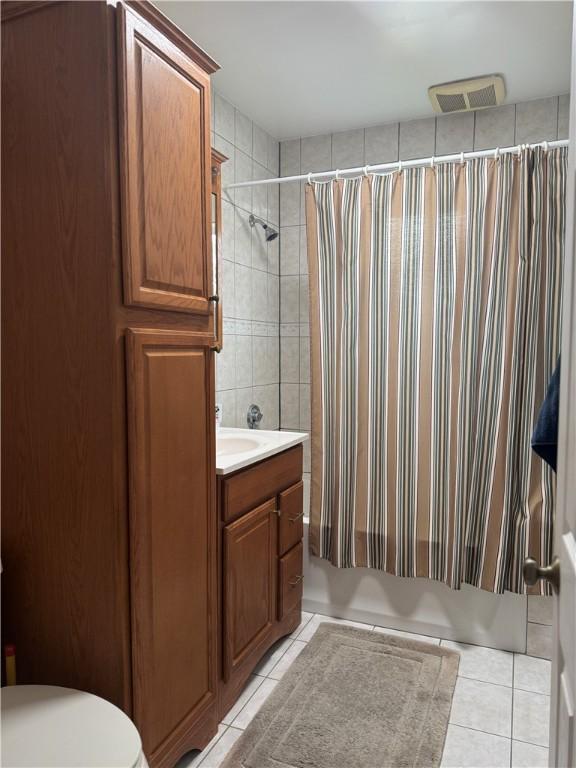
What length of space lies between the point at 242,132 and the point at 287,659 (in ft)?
8.30

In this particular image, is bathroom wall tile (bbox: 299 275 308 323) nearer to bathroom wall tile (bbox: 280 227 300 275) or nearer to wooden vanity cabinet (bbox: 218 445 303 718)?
bathroom wall tile (bbox: 280 227 300 275)

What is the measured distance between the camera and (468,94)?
8.49ft

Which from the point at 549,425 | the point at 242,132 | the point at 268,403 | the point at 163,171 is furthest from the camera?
the point at 268,403

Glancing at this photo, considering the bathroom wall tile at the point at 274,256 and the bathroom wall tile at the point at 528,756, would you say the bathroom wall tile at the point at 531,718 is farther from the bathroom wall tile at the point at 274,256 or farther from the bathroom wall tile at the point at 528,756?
the bathroom wall tile at the point at 274,256

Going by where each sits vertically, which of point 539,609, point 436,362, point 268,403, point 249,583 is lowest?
point 539,609

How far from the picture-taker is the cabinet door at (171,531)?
1.38 m

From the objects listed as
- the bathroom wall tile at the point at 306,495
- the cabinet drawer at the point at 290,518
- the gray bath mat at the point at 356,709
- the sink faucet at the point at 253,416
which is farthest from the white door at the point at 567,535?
the bathroom wall tile at the point at 306,495

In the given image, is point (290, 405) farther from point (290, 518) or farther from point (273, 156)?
point (273, 156)

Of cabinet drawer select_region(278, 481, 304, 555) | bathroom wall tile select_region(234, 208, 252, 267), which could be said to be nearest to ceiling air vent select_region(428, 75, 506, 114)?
bathroom wall tile select_region(234, 208, 252, 267)

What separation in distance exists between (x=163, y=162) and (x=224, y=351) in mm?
1333

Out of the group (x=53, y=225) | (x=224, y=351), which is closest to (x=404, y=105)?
(x=224, y=351)

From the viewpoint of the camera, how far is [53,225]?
132 cm

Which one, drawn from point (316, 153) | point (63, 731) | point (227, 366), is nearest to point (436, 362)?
point (227, 366)

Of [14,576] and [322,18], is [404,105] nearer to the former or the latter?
[322,18]
